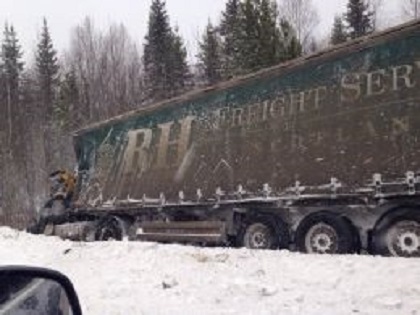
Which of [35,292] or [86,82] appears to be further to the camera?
[86,82]

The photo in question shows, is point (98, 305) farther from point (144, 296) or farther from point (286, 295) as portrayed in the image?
point (286, 295)

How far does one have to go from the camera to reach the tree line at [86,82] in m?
54.2

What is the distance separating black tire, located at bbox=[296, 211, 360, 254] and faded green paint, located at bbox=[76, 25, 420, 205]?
0.81 metres

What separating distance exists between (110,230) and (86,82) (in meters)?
46.0

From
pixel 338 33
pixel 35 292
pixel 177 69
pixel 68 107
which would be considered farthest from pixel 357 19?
pixel 35 292

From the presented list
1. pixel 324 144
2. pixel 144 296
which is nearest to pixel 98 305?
pixel 144 296

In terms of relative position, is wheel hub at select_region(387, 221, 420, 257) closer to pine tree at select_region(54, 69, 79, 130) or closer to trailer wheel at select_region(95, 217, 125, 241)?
trailer wheel at select_region(95, 217, 125, 241)

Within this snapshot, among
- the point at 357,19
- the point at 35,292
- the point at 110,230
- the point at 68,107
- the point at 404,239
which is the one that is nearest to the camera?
the point at 35,292

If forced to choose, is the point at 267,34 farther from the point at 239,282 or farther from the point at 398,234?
the point at 239,282

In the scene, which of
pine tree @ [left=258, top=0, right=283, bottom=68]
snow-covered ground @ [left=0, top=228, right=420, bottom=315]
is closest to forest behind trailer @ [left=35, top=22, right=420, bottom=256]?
snow-covered ground @ [left=0, top=228, right=420, bottom=315]

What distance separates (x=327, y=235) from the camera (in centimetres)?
1516

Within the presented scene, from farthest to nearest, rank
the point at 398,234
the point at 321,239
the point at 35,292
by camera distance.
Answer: the point at 321,239 → the point at 398,234 → the point at 35,292

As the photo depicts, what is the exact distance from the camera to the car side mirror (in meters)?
2.81

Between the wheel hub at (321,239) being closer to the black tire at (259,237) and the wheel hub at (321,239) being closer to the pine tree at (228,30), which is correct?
the black tire at (259,237)
